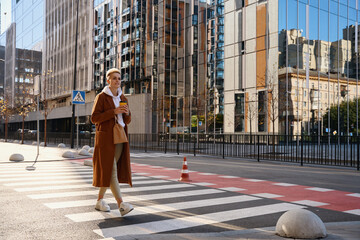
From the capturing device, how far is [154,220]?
5.12m

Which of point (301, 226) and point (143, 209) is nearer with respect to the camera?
point (301, 226)

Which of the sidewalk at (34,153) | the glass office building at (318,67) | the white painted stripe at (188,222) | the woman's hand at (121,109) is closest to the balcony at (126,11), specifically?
the glass office building at (318,67)

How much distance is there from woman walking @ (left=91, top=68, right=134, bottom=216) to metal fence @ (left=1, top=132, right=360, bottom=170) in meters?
10.7

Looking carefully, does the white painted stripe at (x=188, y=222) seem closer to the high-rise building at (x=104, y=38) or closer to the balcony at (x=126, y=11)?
the balcony at (x=126, y=11)

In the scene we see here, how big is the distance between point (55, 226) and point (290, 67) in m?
28.4

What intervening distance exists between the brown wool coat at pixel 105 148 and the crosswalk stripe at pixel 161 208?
0.47 metres

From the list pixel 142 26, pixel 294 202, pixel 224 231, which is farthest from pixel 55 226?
pixel 142 26

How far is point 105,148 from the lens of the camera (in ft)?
17.5

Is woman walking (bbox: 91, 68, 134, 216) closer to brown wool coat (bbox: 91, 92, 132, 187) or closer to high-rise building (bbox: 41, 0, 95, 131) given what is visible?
brown wool coat (bbox: 91, 92, 132, 187)

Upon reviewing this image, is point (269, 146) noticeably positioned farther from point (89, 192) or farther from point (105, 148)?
point (105, 148)

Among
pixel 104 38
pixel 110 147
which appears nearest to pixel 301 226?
pixel 110 147

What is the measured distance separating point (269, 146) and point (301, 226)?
1349 cm

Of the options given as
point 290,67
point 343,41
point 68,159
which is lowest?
point 68,159

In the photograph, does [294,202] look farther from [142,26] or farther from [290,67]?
[142,26]
